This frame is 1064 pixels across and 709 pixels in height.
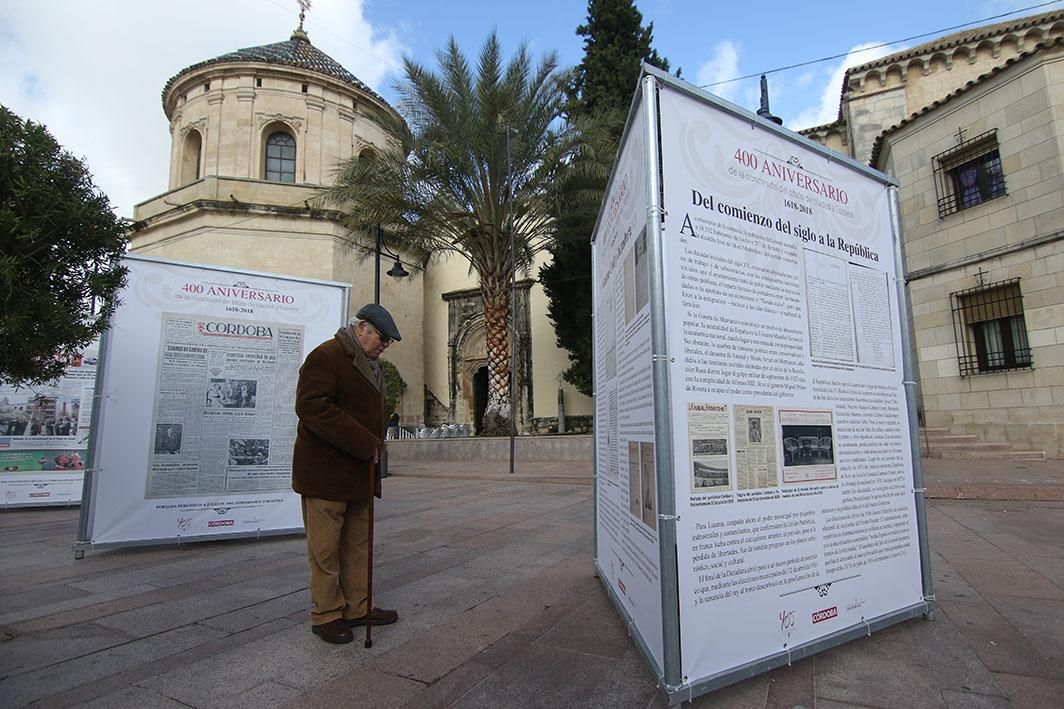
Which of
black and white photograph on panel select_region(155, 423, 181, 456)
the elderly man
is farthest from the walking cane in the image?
black and white photograph on panel select_region(155, 423, 181, 456)

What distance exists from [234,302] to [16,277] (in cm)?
300

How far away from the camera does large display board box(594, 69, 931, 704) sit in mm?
2182

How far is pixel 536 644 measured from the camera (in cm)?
276

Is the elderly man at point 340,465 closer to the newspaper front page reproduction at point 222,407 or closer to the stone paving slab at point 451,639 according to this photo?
the stone paving slab at point 451,639

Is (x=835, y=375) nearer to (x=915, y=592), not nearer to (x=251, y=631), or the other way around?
(x=915, y=592)

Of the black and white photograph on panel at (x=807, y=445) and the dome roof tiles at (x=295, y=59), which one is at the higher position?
the dome roof tiles at (x=295, y=59)

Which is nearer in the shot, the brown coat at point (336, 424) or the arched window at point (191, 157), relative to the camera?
the brown coat at point (336, 424)

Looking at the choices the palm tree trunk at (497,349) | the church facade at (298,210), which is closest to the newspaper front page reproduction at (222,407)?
the palm tree trunk at (497,349)

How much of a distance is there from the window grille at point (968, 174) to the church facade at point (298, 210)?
1233 cm

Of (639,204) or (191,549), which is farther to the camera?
(191,549)

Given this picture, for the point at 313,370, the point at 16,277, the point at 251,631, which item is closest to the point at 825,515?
the point at 313,370

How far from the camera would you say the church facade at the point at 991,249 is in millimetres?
10438

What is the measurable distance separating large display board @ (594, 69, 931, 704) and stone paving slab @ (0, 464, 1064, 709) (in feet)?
0.83

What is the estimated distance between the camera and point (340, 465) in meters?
3.04
